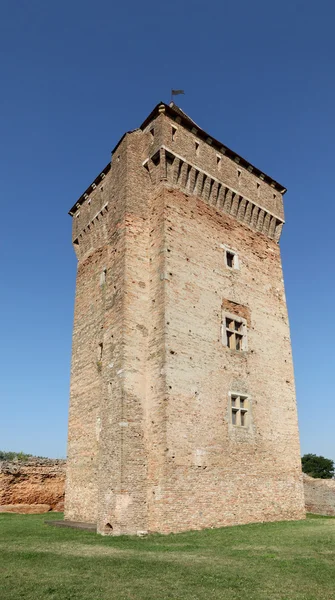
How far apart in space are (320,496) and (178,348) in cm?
1141

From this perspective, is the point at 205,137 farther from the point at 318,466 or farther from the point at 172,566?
the point at 318,466

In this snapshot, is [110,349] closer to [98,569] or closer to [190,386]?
[190,386]

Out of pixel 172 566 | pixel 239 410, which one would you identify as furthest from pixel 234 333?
pixel 172 566

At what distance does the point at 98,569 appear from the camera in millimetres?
7621

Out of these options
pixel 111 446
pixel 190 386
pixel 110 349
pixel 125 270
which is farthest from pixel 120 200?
pixel 111 446

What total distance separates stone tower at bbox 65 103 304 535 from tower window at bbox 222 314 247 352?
56mm

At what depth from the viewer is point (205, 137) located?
57.5 feet

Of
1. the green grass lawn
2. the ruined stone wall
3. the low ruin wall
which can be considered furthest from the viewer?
the low ruin wall

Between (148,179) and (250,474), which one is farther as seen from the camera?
(148,179)

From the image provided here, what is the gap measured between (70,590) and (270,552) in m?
4.73

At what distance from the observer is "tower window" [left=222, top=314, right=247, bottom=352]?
15859 mm

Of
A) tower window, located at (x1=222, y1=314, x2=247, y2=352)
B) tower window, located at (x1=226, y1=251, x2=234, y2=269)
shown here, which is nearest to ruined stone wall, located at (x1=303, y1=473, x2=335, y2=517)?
tower window, located at (x1=222, y1=314, x2=247, y2=352)

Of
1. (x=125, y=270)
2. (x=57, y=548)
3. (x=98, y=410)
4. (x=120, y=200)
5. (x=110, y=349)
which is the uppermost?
(x=120, y=200)

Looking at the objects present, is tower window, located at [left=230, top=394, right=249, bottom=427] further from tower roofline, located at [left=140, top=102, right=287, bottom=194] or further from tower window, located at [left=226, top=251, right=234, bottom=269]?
tower roofline, located at [left=140, top=102, right=287, bottom=194]
